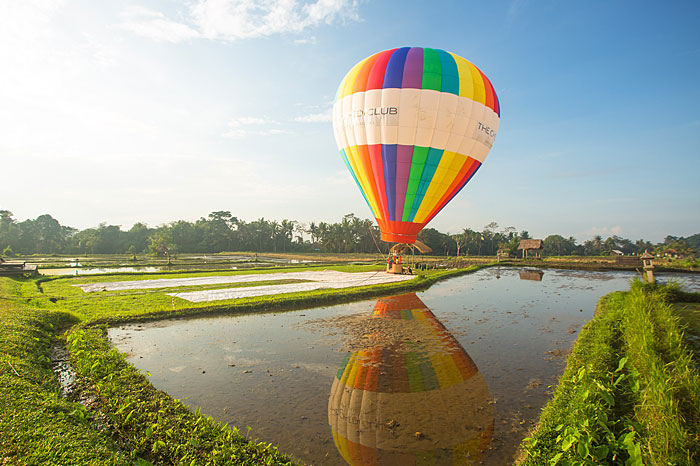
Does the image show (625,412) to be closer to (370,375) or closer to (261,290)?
(370,375)

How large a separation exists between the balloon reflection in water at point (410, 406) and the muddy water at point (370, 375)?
2cm

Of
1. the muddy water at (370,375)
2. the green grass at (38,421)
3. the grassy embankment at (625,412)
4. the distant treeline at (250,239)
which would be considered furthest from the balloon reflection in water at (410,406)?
the distant treeline at (250,239)

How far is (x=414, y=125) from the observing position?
43.4 feet

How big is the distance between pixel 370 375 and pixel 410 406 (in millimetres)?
1311

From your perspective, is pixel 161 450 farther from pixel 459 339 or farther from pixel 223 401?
pixel 459 339

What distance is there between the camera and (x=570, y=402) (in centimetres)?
466

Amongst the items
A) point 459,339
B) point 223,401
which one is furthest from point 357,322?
point 223,401

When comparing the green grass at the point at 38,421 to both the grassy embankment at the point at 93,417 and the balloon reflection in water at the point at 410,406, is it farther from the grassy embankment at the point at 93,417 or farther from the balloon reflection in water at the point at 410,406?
the balloon reflection in water at the point at 410,406

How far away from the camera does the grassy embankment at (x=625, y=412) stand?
3467 mm

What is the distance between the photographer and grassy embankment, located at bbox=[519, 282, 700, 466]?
3.47 metres

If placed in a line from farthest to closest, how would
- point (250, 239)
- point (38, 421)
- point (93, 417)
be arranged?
point (250, 239) → point (93, 417) → point (38, 421)

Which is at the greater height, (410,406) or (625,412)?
(625,412)

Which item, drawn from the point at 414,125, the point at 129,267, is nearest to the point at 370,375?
the point at 414,125

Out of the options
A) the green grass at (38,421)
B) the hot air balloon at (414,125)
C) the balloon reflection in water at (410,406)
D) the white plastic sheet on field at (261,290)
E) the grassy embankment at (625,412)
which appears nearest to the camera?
the green grass at (38,421)
